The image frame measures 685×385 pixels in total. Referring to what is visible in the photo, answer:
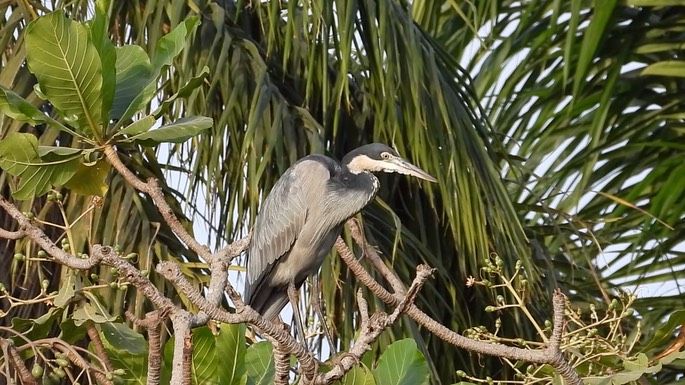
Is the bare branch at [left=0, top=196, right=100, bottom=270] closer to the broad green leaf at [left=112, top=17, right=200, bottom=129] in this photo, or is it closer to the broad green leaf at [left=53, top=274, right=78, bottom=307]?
the broad green leaf at [left=53, top=274, right=78, bottom=307]

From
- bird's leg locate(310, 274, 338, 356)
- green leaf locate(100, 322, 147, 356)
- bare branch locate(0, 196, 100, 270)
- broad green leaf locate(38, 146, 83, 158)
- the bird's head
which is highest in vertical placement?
broad green leaf locate(38, 146, 83, 158)

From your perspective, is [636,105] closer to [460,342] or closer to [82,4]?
[82,4]

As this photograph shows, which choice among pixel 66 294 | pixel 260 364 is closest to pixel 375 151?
pixel 260 364

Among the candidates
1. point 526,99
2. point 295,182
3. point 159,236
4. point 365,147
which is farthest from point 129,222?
point 526,99

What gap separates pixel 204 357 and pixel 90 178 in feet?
1.21

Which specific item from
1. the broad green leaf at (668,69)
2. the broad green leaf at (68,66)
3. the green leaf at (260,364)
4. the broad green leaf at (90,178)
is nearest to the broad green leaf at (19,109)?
the broad green leaf at (68,66)

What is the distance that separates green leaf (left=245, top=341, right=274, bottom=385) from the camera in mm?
1875

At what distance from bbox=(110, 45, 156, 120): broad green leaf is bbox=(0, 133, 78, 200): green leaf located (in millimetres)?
117

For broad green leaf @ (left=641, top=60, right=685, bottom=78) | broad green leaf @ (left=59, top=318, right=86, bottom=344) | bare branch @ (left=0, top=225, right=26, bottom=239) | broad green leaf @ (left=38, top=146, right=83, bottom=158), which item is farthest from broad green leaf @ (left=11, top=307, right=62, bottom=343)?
broad green leaf @ (left=641, top=60, right=685, bottom=78)

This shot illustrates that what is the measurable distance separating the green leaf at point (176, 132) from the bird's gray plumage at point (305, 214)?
3.20 ft

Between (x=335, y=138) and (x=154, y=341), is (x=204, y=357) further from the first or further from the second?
(x=335, y=138)

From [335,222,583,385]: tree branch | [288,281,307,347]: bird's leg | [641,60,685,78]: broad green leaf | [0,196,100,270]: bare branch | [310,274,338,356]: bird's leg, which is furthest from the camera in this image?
[641,60,685,78]: broad green leaf

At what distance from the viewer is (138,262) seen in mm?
2764

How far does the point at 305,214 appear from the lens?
2.96m
